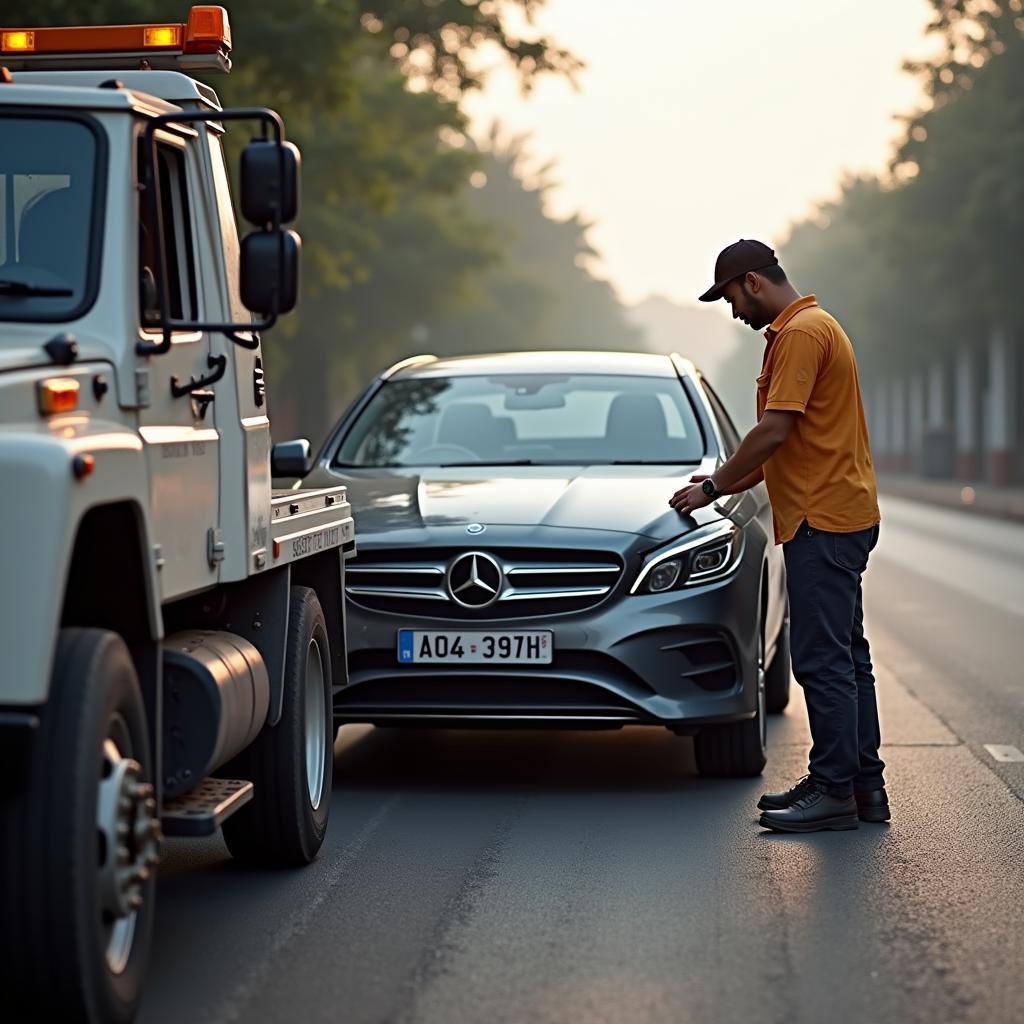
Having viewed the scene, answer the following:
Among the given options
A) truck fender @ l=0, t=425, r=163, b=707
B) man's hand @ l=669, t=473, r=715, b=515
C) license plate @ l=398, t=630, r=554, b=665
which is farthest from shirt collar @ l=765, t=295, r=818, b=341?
truck fender @ l=0, t=425, r=163, b=707

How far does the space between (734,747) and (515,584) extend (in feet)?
3.63

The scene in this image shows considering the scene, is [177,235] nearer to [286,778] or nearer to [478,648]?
[286,778]

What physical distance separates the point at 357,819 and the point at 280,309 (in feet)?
9.60

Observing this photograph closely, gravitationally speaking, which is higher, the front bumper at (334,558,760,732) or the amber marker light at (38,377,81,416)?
the amber marker light at (38,377,81,416)

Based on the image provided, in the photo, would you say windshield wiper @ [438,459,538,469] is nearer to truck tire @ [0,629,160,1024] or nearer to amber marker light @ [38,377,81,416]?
amber marker light @ [38,377,81,416]

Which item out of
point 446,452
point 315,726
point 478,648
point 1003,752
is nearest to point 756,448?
point 478,648

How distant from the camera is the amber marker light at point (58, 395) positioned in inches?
188

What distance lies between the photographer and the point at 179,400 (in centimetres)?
576

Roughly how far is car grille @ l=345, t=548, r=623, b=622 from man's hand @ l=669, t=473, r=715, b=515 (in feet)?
1.14

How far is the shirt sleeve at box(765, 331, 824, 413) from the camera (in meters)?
7.38

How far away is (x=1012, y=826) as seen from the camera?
7.58 meters

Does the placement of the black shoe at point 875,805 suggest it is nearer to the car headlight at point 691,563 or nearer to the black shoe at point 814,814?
the black shoe at point 814,814

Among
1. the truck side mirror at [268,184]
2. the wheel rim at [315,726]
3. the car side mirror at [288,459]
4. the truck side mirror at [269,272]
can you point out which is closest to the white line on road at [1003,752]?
the wheel rim at [315,726]

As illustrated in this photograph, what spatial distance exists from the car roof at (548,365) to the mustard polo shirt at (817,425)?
2.68 m
